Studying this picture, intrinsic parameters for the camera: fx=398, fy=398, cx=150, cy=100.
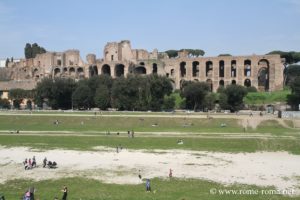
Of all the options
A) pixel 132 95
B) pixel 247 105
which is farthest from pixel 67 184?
pixel 247 105

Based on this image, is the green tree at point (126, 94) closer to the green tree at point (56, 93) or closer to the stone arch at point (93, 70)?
the green tree at point (56, 93)

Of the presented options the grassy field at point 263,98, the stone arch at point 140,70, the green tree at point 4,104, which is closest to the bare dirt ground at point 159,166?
the grassy field at point 263,98

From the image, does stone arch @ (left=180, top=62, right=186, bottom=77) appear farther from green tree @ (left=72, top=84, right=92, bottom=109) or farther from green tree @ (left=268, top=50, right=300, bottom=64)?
green tree @ (left=72, top=84, right=92, bottom=109)

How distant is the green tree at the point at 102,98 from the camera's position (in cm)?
6131

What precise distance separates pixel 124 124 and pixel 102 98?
54.7 ft

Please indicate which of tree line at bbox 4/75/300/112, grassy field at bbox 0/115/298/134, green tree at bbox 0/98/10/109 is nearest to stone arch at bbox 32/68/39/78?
green tree at bbox 0/98/10/109

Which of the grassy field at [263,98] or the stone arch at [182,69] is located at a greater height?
the stone arch at [182,69]

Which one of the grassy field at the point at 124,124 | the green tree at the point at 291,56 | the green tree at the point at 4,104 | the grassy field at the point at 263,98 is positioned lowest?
the grassy field at the point at 124,124

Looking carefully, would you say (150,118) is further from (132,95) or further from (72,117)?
(132,95)

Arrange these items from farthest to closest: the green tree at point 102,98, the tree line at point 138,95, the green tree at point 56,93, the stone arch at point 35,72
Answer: the stone arch at point 35,72 < the green tree at point 56,93 < the green tree at point 102,98 < the tree line at point 138,95

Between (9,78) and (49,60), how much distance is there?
54.4 ft

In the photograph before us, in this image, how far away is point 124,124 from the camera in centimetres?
4547

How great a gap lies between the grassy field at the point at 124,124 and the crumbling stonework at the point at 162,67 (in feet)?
110

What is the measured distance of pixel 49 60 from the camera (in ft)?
318
